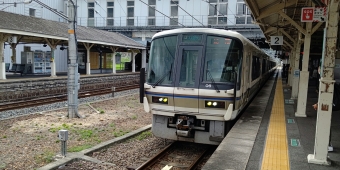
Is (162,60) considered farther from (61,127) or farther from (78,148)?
(61,127)

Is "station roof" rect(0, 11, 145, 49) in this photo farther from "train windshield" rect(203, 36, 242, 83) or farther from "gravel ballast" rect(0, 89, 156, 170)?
"train windshield" rect(203, 36, 242, 83)

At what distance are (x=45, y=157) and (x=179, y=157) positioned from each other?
2.67 metres

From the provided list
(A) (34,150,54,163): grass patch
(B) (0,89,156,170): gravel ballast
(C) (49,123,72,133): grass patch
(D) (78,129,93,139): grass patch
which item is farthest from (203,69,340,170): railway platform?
(C) (49,123,72,133): grass patch

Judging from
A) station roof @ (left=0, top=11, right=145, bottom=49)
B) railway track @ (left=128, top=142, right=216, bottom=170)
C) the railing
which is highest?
the railing

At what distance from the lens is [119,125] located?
9.16m

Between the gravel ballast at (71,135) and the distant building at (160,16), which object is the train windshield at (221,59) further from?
the distant building at (160,16)

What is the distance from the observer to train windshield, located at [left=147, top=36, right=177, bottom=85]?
6.44m

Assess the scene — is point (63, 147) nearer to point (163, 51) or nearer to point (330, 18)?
point (163, 51)

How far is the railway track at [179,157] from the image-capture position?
578 centimetres

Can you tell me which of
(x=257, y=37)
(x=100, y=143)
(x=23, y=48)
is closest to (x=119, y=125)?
(x=100, y=143)

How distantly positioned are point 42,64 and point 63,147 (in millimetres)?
22531

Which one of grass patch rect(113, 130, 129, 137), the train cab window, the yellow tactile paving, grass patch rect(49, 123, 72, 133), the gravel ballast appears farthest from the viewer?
grass patch rect(49, 123, 72, 133)

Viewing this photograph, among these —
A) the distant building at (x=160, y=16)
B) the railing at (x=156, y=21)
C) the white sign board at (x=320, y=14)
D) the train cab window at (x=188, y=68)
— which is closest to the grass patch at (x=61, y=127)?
the train cab window at (x=188, y=68)

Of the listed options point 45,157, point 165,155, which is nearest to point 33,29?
point 45,157
